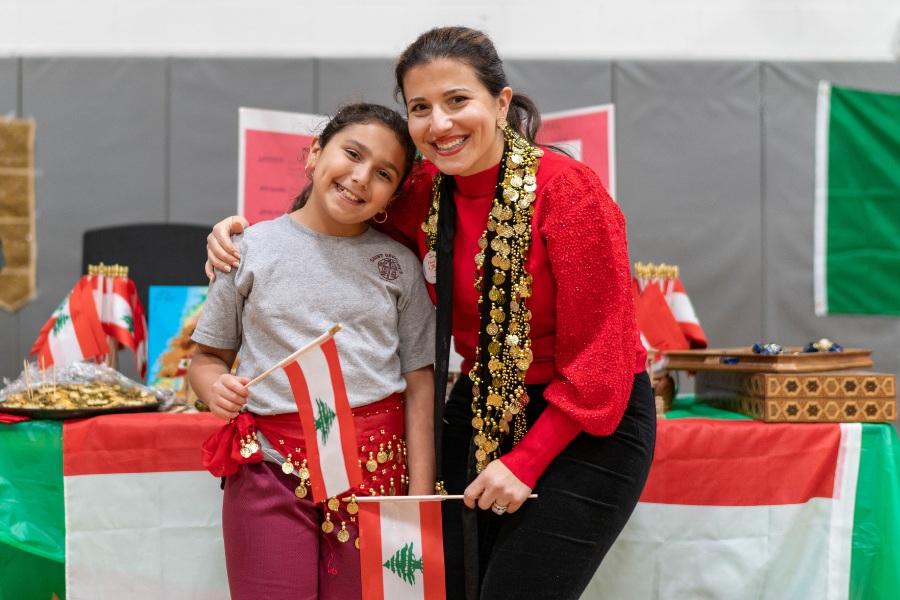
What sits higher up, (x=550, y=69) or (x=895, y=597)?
(x=550, y=69)

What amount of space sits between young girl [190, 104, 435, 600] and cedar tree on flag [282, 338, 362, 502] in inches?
2.2

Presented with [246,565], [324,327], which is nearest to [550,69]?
[324,327]

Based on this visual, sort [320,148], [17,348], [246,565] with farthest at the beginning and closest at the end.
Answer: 1. [17,348]
2. [320,148]
3. [246,565]

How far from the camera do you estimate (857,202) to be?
357 cm

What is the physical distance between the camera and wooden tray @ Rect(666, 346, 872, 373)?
2078 mm

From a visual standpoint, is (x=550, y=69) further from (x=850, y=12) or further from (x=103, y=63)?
(x=103, y=63)

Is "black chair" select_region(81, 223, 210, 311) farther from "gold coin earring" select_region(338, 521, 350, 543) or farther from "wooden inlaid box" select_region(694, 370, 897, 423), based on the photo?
"wooden inlaid box" select_region(694, 370, 897, 423)

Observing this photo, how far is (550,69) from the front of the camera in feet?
11.8

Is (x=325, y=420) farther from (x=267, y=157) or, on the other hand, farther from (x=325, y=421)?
(x=267, y=157)

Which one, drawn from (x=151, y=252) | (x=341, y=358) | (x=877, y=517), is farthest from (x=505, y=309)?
(x=151, y=252)

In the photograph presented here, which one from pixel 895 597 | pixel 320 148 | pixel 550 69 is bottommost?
pixel 895 597

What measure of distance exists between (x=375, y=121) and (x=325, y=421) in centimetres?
57

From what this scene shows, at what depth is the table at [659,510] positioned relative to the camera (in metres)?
2.00

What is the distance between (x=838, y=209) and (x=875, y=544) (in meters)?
2.03
